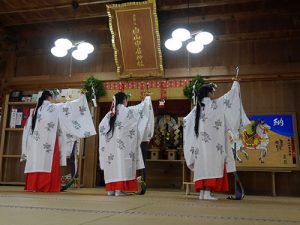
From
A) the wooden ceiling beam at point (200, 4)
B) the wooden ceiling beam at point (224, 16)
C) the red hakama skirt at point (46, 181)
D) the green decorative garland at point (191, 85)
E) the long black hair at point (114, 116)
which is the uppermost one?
the wooden ceiling beam at point (200, 4)

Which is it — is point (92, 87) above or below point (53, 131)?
above

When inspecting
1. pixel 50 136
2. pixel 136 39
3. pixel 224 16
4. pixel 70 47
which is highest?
pixel 224 16

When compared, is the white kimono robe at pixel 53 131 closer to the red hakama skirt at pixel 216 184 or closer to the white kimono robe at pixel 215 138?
the white kimono robe at pixel 215 138

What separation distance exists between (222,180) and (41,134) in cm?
263

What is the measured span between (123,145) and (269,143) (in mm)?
2675

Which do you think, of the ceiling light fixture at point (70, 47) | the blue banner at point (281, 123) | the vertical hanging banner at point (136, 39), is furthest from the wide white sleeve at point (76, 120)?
the blue banner at point (281, 123)

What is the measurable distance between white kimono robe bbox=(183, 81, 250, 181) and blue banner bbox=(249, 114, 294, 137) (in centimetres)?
180

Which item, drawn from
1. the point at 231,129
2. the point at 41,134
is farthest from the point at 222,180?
the point at 41,134

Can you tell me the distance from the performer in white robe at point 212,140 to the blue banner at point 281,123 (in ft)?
5.93

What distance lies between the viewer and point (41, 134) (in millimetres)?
4688

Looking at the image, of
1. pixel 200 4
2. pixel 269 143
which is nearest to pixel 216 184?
pixel 269 143

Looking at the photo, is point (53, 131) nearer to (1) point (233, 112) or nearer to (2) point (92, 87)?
(2) point (92, 87)

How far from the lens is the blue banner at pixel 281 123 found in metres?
5.51

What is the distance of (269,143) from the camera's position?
5.55m
